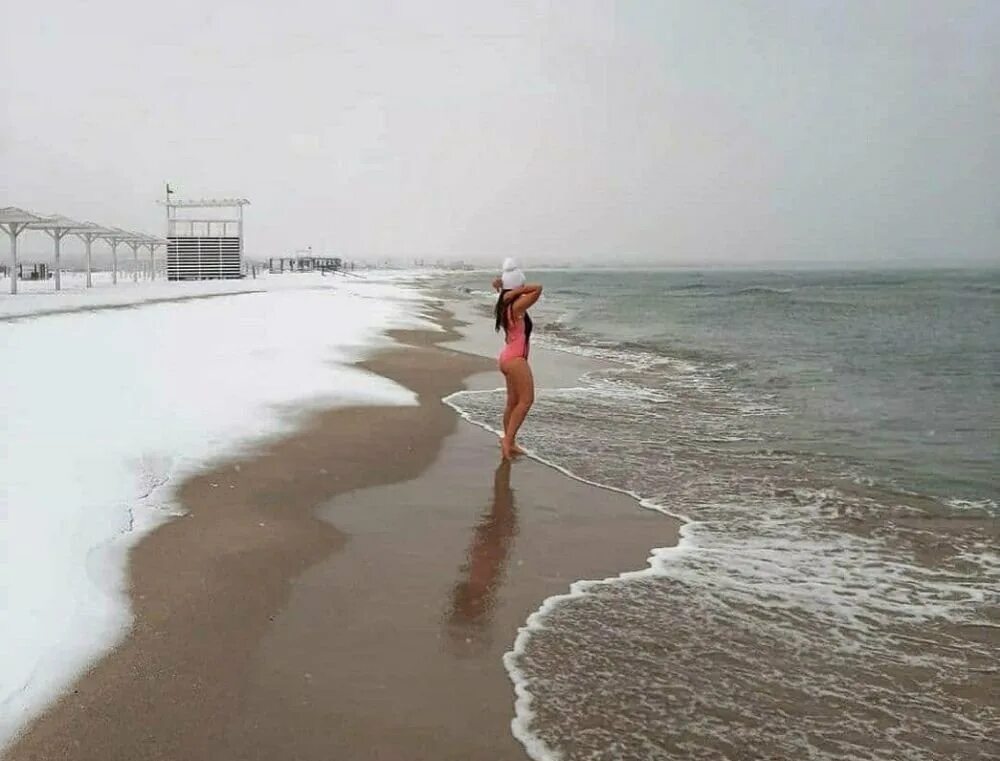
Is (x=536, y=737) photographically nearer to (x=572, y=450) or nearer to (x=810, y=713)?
(x=810, y=713)

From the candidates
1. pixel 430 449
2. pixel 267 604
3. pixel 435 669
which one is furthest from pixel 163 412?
pixel 435 669

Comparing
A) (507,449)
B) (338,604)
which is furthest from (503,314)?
(338,604)

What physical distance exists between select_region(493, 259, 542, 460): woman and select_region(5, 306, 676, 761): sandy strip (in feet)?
1.52

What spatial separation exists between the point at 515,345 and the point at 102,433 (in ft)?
11.9

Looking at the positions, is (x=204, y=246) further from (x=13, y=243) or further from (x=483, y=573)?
(x=483, y=573)

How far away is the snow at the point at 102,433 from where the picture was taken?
3490 millimetres

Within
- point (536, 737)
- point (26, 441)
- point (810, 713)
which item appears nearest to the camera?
point (536, 737)

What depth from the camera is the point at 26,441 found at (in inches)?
241

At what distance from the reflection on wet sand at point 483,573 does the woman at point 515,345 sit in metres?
1.35

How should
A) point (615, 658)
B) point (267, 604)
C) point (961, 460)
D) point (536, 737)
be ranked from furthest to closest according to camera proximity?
point (961, 460), point (267, 604), point (615, 658), point (536, 737)

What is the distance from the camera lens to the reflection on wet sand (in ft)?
13.0

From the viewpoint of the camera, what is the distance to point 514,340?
7805 mm

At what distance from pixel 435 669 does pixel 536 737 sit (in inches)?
25.0

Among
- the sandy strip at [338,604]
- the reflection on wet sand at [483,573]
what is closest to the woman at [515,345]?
the sandy strip at [338,604]
